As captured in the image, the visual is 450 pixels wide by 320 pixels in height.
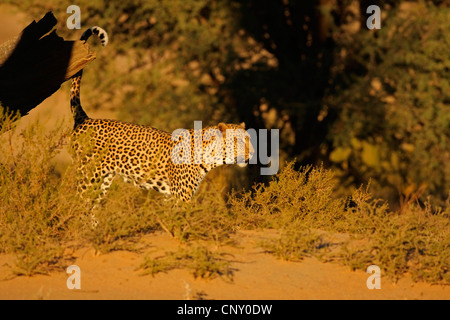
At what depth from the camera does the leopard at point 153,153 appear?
27.5 ft

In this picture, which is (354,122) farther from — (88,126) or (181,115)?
(88,126)

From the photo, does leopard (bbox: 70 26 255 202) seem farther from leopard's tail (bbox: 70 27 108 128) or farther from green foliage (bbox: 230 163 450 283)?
green foliage (bbox: 230 163 450 283)

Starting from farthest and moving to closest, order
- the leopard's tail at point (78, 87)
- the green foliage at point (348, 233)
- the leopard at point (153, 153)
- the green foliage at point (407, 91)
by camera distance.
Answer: the green foliage at point (407, 91) < the leopard's tail at point (78, 87) < the leopard at point (153, 153) < the green foliage at point (348, 233)

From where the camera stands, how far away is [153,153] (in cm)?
887

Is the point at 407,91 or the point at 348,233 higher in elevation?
the point at 407,91

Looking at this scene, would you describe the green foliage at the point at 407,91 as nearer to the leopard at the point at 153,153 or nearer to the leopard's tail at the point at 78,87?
the leopard at the point at 153,153

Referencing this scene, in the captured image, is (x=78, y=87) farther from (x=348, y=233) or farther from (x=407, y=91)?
(x=407, y=91)

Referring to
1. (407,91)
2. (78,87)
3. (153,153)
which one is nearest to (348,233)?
(153,153)

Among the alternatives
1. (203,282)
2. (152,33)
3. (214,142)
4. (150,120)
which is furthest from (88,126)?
(152,33)

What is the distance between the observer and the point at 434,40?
13.5 m

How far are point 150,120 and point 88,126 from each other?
5560mm

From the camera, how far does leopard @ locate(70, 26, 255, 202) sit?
8.39m

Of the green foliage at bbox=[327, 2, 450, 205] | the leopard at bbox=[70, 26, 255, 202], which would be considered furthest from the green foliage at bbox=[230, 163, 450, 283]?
the green foliage at bbox=[327, 2, 450, 205]

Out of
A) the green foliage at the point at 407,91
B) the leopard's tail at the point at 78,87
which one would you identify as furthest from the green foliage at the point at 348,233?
Answer: the green foliage at the point at 407,91
